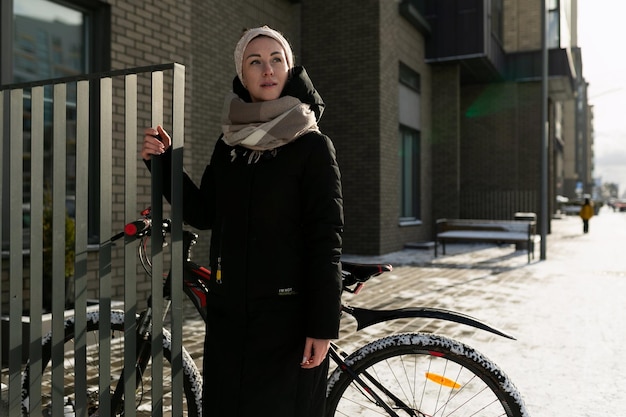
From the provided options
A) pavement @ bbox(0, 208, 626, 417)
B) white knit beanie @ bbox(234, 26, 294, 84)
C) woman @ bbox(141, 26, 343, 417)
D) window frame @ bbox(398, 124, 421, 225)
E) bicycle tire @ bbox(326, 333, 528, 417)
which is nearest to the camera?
woman @ bbox(141, 26, 343, 417)

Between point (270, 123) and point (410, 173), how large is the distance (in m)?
14.6

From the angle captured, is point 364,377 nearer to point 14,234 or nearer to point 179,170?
point 179,170

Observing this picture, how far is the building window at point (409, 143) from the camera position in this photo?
15.4m

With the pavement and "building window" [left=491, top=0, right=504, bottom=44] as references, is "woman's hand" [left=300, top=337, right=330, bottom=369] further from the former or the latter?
"building window" [left=491, top=0, right=504, bottom=44]

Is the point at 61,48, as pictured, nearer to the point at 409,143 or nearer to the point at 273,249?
the point at 273,249

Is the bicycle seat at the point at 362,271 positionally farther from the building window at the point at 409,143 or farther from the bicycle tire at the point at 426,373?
the building window at the point at 409,143

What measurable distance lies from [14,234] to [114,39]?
14.5ft

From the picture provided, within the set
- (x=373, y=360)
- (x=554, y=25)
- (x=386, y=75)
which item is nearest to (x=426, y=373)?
(x=373, y=360)

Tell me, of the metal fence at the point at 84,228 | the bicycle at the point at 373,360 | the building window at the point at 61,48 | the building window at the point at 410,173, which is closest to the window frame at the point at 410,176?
the building window at the point at 410,173

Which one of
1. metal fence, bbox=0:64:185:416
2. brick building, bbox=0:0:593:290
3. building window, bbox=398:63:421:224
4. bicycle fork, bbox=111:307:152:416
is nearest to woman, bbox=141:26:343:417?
metal fence, bbox=0:64:185:416

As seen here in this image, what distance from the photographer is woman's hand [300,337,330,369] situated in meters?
2.06

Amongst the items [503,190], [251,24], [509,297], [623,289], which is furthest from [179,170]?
[503,190]

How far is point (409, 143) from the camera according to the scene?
16.3 meters

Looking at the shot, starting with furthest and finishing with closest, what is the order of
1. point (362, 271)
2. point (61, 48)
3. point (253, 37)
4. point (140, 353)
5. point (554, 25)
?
1. point (554, 25)
2. point (61, 48)
3. point (140, 353)
4. point (362, 271)
5. point (253, 37)
